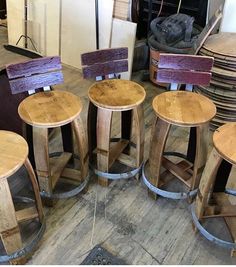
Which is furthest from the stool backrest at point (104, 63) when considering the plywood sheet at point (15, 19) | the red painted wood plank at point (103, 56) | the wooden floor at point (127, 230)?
the plywood sheet at point (15, 19)

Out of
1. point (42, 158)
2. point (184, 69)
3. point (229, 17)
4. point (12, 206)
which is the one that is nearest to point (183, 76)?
point (184, 69)

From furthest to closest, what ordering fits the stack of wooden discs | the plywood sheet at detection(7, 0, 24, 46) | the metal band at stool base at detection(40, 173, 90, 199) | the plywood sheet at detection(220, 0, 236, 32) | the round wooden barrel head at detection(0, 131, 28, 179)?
the plywood sheet at detection(7, 0, 24, 46)
the plywood sheet at detection(220, 0, 236, 32)
the stack of wooden discs
the metal band at stool base at detection(40, 173, 90, 199)
the round wooden barrel head at detection(0, 131, 28, 179)

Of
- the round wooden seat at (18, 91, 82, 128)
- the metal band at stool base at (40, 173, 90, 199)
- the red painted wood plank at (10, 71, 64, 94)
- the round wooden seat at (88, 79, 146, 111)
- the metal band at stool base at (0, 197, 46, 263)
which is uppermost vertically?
the red painted wood plank at (10, 71, 64, 94)

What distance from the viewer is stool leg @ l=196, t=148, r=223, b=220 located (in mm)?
1454

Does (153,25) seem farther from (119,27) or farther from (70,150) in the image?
(70,150)

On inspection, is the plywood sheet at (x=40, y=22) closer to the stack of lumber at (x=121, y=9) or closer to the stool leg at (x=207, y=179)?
the stack of lumber at (x=121, y=9)

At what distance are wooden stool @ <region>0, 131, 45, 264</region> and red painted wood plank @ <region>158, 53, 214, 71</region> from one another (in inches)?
34.5

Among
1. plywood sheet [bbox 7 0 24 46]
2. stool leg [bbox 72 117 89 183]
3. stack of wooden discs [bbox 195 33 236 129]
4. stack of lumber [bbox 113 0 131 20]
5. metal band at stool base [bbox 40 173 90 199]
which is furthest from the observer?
plywood sheet [bbox 7 0 24 46]

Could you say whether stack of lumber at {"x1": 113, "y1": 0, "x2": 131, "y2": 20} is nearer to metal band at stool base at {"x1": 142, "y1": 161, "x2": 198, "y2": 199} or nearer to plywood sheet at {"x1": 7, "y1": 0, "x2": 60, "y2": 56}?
plywood sheet at {"x1": 7, "y1": 0, "x2": 60, "y2": 56}

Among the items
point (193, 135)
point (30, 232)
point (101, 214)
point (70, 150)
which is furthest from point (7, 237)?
point (193, 135)

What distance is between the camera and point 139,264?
5.17 ft

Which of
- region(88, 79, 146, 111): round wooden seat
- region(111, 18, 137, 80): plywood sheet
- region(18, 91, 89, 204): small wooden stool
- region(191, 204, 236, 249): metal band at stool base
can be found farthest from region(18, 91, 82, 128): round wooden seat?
region(111, 18, 137, 80): plywood sheet

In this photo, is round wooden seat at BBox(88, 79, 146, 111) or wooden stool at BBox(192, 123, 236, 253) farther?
round wooden seat at BBox(88, 79, 146, 111)

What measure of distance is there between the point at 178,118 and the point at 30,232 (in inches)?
39.2
